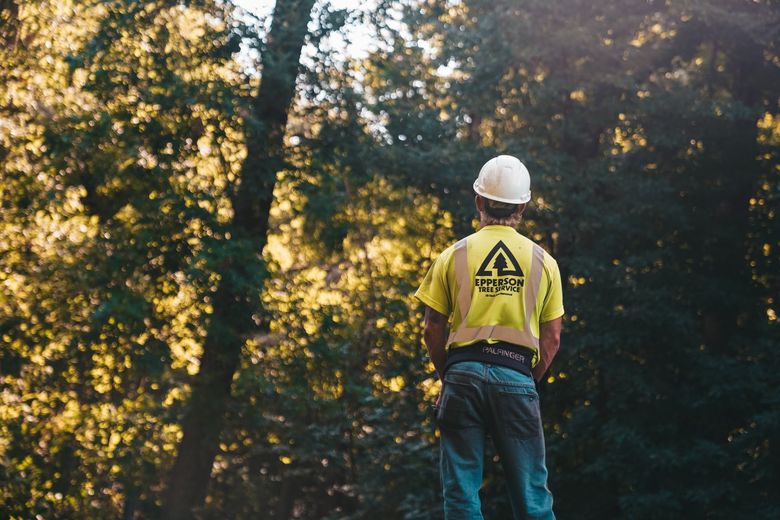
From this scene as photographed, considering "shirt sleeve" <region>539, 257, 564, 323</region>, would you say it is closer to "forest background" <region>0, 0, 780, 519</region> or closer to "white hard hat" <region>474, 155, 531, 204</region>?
"white hard hat" <region>474, 155, 531, 204</region>

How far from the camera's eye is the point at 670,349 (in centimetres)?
1431

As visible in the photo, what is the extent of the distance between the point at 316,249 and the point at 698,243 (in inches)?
243

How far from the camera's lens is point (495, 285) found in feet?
13.2

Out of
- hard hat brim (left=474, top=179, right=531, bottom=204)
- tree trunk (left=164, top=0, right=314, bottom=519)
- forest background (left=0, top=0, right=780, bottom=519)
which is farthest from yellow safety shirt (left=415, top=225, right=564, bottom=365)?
tree trunk (left=164, top=0, right=314, bottom=519)

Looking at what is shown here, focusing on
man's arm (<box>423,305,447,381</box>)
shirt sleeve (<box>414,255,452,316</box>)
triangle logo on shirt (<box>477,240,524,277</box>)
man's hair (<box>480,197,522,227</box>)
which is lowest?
man's arm (<box>423,305,447,381</box>)

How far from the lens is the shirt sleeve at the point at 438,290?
410 centimetres

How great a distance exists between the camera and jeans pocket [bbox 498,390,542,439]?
13.0ft

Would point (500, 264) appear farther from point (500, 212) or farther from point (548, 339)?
point (548, 339)

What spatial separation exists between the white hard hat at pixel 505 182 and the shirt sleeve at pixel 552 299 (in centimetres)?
27

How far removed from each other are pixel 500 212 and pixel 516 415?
2.48 ft

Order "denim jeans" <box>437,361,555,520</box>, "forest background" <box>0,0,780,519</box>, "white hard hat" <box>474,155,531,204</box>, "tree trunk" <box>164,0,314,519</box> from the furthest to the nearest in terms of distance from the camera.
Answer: "tree trunk" <box>164,0,314,519</box> → "forest background" <box>0,0,780,519</box> → "white hard hat" <box>474,155,531,204</box> → "denim jeans" <box>437,361,555,520</box>

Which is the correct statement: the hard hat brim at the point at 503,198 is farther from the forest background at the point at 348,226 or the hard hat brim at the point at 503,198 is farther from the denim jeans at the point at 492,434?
the forest background at the point at 348,226

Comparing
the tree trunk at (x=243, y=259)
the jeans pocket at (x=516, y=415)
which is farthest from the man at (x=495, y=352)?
the tree trunk at (x=243, y=259)

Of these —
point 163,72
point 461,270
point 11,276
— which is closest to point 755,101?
point 163,72
